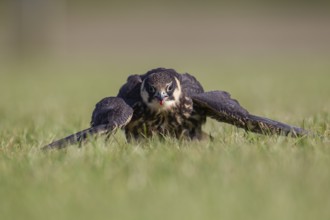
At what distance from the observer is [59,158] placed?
431cm

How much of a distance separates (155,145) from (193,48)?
2086 centimetres

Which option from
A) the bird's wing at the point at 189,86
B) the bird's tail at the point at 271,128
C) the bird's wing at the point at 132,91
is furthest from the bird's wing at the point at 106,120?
the bird's tail at the point at 271,128

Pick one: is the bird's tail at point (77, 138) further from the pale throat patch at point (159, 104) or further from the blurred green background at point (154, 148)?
the pale throat patch at point (159, 104)

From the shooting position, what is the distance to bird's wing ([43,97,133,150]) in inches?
189

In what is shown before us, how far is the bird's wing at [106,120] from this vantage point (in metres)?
4.80

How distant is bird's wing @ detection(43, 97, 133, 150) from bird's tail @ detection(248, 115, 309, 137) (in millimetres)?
825

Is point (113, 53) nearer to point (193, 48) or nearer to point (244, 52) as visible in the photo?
point (193, 48)

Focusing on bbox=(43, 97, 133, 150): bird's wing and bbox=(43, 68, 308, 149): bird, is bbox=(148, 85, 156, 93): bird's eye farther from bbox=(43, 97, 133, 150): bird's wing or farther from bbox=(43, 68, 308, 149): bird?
bbox=(43, 97, 133, 150): bird's wing

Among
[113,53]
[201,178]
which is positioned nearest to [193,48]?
[113,53]

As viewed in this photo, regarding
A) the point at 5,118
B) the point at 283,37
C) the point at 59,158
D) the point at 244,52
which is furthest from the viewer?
the point at 283,37

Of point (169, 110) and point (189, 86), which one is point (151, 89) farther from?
point (189, 86)

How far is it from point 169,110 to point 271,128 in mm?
759

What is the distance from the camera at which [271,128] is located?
505 centimetres

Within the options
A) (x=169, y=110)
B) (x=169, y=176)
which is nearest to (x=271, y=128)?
(x=169, y=110)
